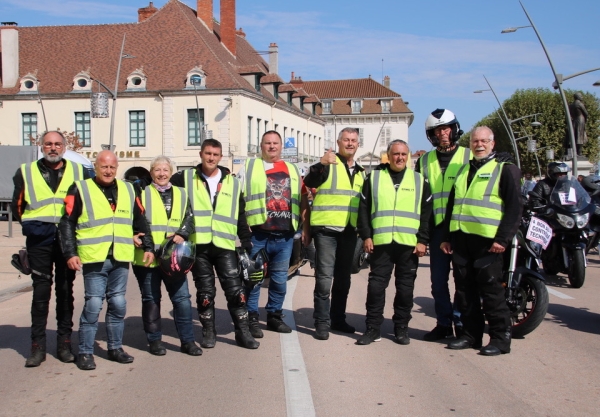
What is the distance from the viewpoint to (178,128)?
49469 mm

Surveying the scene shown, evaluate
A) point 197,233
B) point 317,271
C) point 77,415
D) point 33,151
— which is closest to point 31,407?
point 77,415

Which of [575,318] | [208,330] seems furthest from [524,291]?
[208,330]

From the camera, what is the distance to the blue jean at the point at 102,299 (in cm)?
609

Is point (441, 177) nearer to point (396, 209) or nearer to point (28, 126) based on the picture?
point (396, 209)

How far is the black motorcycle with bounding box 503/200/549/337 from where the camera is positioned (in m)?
7.05

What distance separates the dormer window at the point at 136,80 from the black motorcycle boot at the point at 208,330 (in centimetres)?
4461

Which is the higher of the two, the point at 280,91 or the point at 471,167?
the point at 280,91

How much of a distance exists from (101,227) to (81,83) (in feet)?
155

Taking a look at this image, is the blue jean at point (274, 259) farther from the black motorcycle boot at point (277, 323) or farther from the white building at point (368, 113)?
the white building at point (368, 113)

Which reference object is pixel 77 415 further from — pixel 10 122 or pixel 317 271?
pixel 10 122

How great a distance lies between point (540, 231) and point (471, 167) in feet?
5.08

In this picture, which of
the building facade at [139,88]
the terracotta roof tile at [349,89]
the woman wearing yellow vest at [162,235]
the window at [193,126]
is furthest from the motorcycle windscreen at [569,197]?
the terracotta roof tile at [349,89]

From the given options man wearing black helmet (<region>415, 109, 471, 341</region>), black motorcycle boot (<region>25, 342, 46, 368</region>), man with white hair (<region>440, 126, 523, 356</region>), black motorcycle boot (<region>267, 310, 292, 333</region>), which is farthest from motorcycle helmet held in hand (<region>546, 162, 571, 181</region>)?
black motorcycle boot (<region>25, 342, 46, 368</region>)

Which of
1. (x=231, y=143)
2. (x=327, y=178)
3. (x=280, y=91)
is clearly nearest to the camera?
(x=327, y=178)
